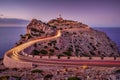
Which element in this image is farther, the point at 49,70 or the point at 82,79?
the point at 49,70

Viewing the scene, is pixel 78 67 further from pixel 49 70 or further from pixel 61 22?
pixel 61 22

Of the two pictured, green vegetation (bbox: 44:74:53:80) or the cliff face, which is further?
the cliff face

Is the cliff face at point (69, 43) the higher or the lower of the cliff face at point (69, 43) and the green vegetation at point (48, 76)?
the higher

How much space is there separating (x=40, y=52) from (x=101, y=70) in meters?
15.1

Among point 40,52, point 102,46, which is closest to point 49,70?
point 40,52

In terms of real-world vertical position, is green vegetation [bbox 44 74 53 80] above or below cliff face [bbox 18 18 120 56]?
below

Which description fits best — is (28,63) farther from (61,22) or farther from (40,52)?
(61,22)

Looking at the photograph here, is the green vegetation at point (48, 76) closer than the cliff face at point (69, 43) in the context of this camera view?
Yes

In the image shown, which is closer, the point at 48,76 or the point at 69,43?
the point at 48,76

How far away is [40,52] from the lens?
30984 mm

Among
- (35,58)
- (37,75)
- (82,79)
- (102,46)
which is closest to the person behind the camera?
(82,79)

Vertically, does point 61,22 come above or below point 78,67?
above

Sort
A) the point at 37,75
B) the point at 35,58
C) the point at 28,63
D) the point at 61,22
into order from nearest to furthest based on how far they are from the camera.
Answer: the point at 37,75, the point at 28,63, the point at 35,58, the point at 61,22

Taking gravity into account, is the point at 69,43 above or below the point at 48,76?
above
